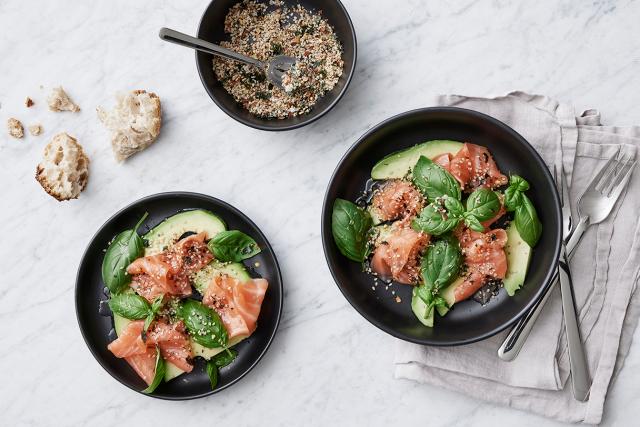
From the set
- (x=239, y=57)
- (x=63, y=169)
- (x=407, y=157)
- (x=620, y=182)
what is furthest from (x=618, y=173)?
(x=63, y=169)

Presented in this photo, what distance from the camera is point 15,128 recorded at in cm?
236

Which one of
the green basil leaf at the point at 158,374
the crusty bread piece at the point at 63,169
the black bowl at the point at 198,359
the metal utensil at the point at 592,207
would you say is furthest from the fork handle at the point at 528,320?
the crusty bread piece at the point at 63,169

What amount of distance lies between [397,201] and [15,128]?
1425mm

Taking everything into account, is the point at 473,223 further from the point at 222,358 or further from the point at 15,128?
the point at 15,128

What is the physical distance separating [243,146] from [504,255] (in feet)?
3.25

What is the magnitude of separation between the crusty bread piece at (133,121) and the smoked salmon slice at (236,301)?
0.57 m

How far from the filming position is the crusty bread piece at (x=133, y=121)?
227 centimetres

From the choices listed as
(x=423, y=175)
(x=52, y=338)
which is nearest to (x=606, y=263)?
(x=423, y=175)

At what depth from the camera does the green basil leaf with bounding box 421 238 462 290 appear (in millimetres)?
2064

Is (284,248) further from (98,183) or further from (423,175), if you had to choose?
(98,183)

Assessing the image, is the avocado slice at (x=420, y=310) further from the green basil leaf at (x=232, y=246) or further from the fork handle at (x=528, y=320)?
the green basil leaf at (x=232, y=246)

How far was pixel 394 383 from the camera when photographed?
231 cm

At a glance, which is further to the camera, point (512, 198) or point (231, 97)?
point (231, 97)

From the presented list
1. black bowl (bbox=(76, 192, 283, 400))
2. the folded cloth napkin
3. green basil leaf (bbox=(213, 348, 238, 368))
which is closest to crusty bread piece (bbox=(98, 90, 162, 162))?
black bowl (bbox=(76, 192, 283, 400))
